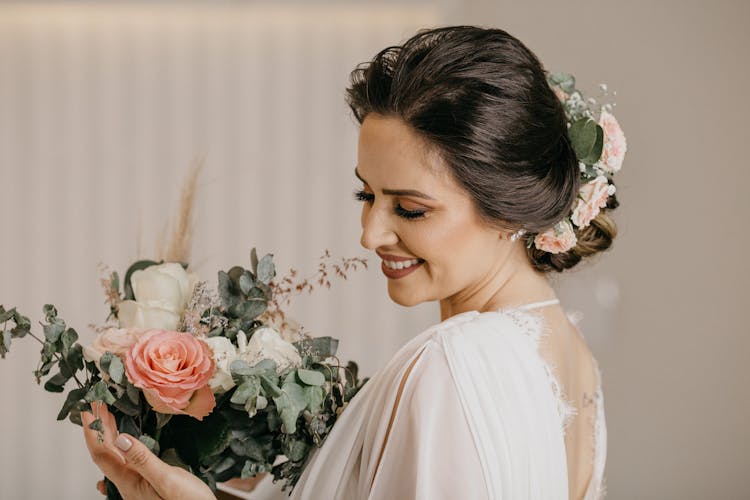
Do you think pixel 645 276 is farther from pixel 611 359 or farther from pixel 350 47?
pixel 350 47

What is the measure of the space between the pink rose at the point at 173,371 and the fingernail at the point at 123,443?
0.07 metres

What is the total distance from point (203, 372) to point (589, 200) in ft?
2.65

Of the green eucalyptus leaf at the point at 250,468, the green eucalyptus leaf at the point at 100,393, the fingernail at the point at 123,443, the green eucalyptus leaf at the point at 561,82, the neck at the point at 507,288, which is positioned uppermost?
the green eucalyptus leaf at the point at 561,82

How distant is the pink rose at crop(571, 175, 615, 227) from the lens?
140 centimetres

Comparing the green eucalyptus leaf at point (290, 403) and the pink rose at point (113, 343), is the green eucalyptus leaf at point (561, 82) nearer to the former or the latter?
the green eucalyptus leaf at point (290, 403)

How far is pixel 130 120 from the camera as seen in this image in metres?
3.35

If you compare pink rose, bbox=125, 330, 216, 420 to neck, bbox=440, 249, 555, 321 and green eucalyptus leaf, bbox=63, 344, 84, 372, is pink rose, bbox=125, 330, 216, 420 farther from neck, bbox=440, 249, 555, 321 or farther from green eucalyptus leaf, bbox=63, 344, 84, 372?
neck, bbox=440, 249, 555, 321

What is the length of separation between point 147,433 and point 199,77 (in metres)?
2.38

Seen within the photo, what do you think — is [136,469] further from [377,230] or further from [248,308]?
[377,230]

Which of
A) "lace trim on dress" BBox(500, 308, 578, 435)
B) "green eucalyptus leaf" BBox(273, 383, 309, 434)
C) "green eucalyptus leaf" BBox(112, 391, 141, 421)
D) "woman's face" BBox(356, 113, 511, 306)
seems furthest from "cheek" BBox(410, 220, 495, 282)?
"green eucalyptus leaf" BBox(112, 391, 141, 421)

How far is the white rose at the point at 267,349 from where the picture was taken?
123 centimetres

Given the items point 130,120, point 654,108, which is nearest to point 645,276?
point 654,108

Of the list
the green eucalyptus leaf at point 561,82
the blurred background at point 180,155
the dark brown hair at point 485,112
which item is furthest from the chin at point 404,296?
the blurred background at point 180,155

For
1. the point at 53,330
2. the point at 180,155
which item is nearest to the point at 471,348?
the point at 53,330
